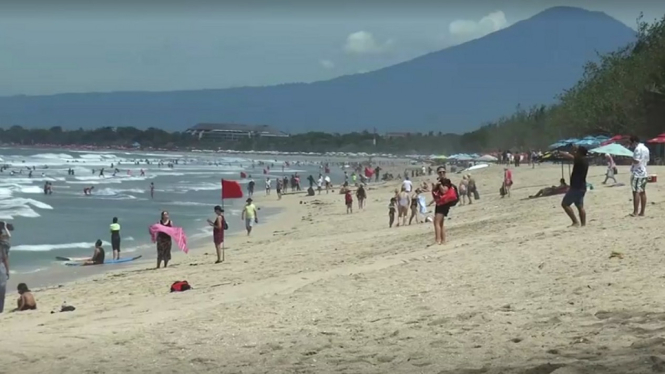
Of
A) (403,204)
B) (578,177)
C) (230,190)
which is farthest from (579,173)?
(403,204)

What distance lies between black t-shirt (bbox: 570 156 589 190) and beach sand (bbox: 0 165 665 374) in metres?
0.68

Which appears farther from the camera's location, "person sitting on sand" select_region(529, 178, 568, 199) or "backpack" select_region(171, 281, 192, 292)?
"person sitting on sand" select_region(529, 178, 568, 199)

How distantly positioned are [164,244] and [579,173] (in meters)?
8.51

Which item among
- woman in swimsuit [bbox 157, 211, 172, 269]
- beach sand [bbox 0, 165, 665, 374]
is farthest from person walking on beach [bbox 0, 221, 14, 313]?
woman in swimsuit [bbox 157, 211, 172, 269]

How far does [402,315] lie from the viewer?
29.0 feet

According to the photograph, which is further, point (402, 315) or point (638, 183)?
point (638, 183)

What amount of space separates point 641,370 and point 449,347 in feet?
5.82

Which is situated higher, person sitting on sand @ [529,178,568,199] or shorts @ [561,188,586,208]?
shorts @ [561,188,586,208]

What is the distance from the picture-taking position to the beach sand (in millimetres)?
7062

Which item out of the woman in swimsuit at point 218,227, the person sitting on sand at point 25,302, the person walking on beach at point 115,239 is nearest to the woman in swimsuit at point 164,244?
the woman in swimsuit at point 218,227

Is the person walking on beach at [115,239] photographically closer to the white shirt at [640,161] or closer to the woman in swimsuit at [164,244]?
the woman in swimsuit at [164,244]

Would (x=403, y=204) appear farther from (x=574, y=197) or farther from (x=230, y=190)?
(x=574, y=197)

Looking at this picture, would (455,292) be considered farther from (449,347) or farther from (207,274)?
(207,274)

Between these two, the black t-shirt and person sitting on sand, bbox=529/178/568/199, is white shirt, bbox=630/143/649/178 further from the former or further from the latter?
person sitting on sand, bbox=529/178/568/199
